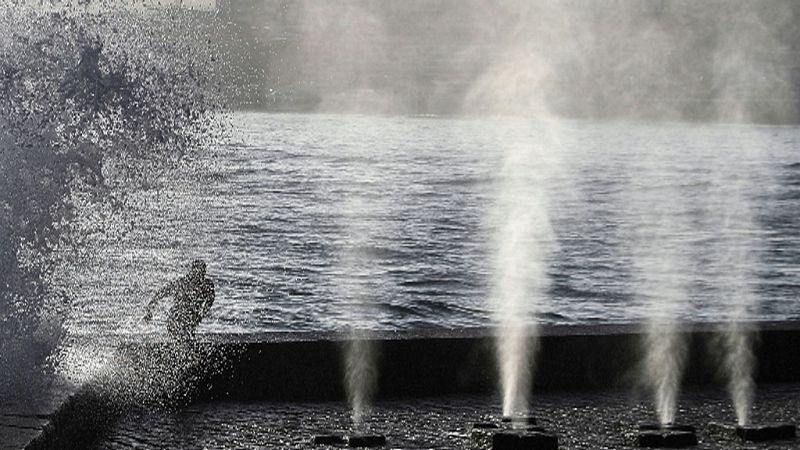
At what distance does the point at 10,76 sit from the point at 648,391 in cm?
442

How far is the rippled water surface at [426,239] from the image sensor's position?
107 ft

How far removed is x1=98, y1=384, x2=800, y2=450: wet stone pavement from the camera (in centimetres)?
722

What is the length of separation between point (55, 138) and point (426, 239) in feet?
152

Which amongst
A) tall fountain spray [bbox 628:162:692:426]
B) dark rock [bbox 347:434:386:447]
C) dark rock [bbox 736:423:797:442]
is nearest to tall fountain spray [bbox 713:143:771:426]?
dark rock [bbox 736:423:797:442]

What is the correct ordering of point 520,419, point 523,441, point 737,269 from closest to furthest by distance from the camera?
point 523,441
point 520,419
point 737,269

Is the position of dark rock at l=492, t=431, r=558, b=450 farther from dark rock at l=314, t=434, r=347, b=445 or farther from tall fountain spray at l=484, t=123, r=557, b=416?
tall fountain spray at l=484, t=123, r=557, b=416

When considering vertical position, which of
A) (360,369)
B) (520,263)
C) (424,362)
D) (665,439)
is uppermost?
(520,263)

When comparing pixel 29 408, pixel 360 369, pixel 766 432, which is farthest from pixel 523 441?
pixel 29 408

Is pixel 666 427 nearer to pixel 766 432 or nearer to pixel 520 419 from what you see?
pixel 766 432

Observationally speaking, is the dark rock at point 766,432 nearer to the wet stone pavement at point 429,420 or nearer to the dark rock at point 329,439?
the wet stone pavement at point 429,420

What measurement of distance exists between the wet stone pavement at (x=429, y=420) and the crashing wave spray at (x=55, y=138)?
84 cm

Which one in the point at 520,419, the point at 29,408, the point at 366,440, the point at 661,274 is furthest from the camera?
the point at 661,274

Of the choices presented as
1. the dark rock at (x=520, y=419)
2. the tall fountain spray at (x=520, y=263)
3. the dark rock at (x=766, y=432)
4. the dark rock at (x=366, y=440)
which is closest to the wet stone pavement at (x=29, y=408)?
the dark rock at (x=366, y=440)

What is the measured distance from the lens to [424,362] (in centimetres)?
879
